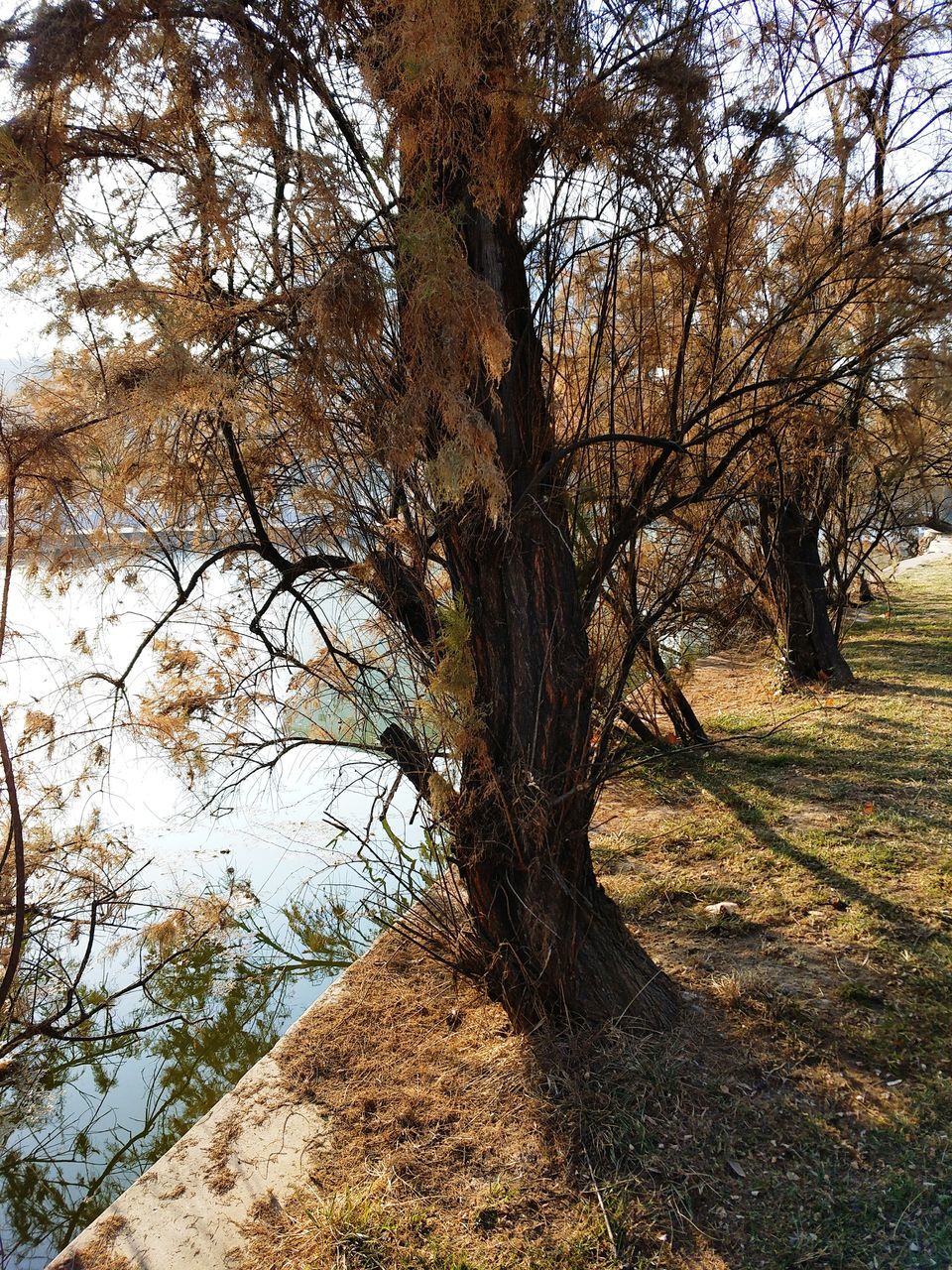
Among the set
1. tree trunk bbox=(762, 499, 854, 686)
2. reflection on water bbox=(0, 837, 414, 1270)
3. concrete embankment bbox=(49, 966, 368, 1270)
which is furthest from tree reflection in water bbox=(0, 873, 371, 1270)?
tree trunk bbox=(762, 499, 854, 686)

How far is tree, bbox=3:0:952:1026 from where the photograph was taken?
8.31 ft

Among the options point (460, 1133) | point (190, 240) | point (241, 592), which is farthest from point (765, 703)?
point (190, 240)

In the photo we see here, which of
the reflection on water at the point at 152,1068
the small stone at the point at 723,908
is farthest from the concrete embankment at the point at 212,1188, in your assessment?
the small stone at the point at 723,908

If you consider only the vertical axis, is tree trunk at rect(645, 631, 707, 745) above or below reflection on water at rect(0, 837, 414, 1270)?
above

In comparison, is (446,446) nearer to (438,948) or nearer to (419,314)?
(419,314)

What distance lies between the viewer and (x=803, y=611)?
23.7 feet

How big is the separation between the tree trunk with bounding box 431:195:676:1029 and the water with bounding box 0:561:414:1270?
19.7 inches

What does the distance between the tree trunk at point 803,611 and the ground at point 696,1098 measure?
9.61 feet

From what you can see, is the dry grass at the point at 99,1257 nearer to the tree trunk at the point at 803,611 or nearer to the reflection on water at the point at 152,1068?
the reflection on water at the point at 152,1068

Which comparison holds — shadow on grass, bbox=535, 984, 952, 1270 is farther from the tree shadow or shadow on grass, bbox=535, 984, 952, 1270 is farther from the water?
the water

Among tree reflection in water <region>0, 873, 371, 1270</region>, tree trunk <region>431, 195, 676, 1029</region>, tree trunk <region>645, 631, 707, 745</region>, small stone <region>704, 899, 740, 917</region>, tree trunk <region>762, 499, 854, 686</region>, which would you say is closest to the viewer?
tree trunk <region>431, 195, 676, 1029</region>

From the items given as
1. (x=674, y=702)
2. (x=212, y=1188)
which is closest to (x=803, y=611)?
(x=674, y=702)

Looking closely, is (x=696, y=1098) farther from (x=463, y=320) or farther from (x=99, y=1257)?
(x=463, y=320)

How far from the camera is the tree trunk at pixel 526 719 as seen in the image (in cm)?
283
